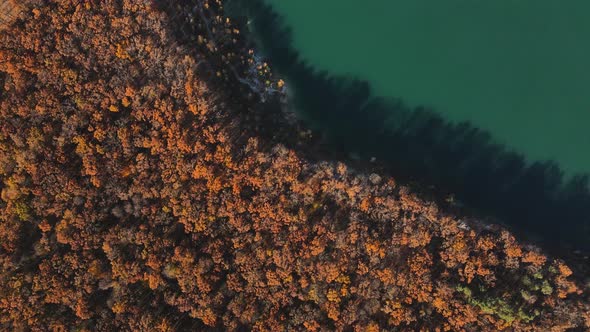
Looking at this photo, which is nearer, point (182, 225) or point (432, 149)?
point (182, 225)

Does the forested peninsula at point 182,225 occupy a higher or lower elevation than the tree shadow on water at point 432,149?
lower

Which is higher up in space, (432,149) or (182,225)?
(432,149)

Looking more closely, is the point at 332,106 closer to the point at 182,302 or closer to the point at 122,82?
the point at 122,82

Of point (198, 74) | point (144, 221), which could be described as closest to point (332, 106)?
point (198, 74)

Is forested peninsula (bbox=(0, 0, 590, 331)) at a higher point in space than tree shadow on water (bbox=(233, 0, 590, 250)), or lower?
lower
